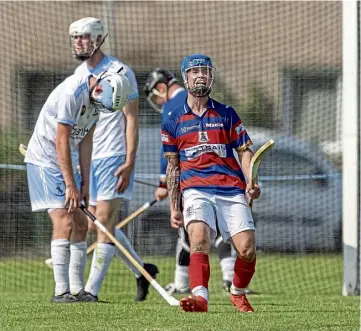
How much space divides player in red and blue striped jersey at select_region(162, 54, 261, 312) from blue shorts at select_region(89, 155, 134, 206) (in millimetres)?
1565

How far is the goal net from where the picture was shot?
12398mm

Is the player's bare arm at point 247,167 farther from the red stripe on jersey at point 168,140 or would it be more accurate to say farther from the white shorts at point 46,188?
the white shorts at point 46,188

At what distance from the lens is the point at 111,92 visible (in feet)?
29.0

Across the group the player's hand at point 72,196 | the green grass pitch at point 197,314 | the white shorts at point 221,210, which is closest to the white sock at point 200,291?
the green grass pitch at point 197,314

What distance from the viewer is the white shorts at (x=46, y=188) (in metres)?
8.99

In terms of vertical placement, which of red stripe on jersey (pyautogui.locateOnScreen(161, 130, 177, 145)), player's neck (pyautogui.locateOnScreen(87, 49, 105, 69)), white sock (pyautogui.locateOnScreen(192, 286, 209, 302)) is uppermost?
player's neck (pyautogui.locateOnScreen(87, 49, 105, 69))

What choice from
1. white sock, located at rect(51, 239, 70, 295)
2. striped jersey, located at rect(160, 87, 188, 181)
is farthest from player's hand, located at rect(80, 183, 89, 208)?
striped jersey, located at rect(160, 87, 188, 181)

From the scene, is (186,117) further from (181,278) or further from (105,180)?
(181,278)

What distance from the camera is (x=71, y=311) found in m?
8.03

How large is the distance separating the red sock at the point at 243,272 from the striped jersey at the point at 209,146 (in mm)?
452

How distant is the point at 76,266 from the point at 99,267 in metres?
0.20

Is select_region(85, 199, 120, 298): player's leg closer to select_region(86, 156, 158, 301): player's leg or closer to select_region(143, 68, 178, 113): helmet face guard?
select_region(86, 156, 158, 301): player's leg

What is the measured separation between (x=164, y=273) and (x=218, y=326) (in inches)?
242

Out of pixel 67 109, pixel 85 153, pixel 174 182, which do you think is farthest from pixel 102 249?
pixel 174 182
